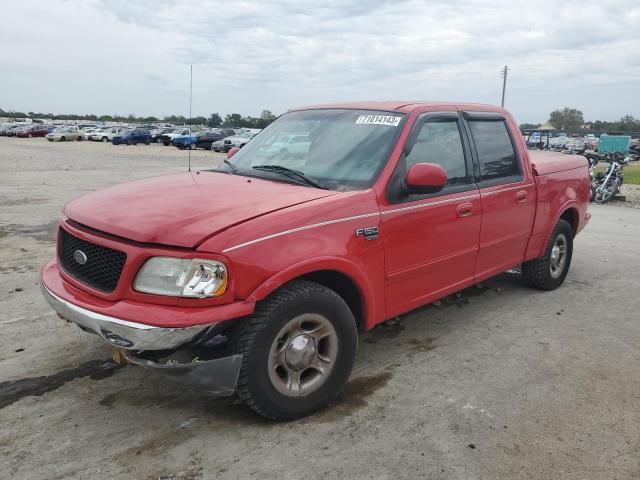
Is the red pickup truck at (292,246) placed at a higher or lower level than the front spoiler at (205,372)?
higher

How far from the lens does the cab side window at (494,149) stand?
179 inches

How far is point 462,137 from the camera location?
440 cm

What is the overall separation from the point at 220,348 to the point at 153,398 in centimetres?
84

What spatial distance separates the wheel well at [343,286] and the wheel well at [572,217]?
332cm

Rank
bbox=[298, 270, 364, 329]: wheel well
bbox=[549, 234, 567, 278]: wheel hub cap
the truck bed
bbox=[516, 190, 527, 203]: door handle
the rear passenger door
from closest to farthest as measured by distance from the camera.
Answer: bbox=[298, 270, 364, 329]: wheel well → the rear passenger door → bbox=[516, 190, 527, 203]: door handle → the truck bed → bbox=[549, 234, 567, 278]: wheel hub cap

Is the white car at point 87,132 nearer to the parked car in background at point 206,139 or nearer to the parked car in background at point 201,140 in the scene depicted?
the parked car in background at point 201,140

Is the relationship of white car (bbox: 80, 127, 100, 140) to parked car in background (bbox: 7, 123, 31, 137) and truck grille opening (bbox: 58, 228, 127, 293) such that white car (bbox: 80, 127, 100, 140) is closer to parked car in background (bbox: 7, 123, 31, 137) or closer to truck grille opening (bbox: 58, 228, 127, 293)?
parked car in background (bbox: 7, 123, 31, 137)

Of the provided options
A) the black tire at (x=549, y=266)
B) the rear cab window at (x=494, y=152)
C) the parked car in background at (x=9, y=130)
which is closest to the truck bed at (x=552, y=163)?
the rear cab window at (x=494, y=152)

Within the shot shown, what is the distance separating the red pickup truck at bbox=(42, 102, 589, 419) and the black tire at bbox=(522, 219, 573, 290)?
96 centimetres

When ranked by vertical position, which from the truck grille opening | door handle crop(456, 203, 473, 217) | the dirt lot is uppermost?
door handle crop(456, 203, 473, 217)

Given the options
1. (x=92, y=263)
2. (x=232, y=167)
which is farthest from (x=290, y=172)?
(x=92, y=263)

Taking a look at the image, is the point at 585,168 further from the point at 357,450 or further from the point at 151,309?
the point at 151,309

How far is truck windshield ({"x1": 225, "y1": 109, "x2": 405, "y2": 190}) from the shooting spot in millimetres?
3691

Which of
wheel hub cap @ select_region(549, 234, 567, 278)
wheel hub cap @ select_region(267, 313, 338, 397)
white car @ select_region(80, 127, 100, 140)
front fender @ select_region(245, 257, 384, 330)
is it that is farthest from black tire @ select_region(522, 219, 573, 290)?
white car @ select_region(80, 127, 100, 140)
